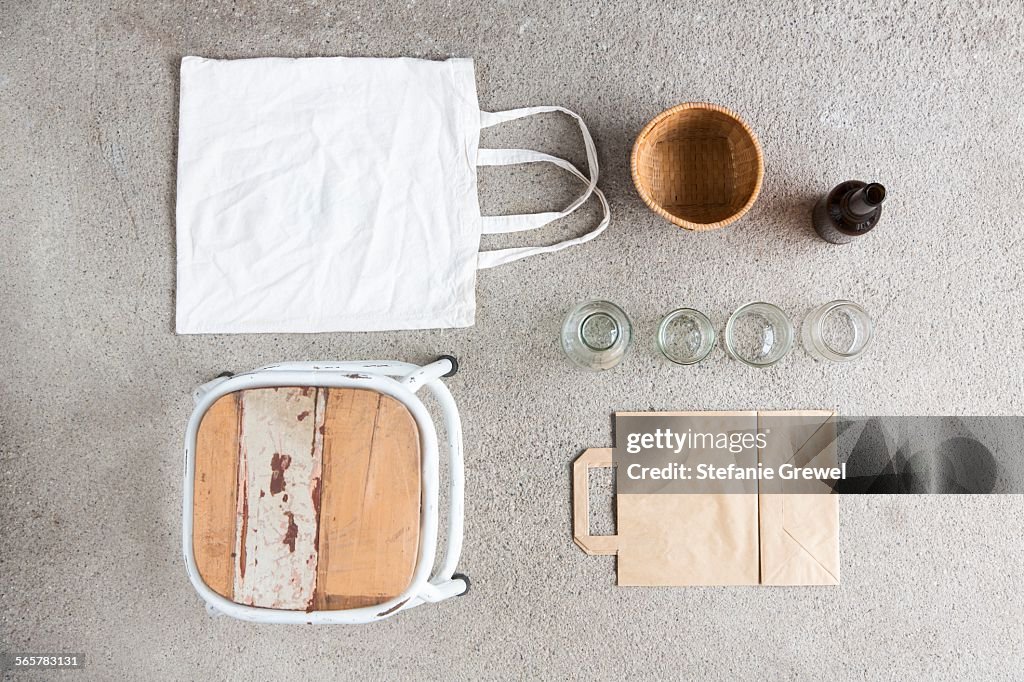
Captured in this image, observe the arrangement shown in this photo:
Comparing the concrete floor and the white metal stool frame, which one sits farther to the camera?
the concrete floor

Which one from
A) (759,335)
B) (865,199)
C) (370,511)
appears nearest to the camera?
(370,511)

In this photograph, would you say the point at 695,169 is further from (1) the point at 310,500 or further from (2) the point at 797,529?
(1) the point at 310,500

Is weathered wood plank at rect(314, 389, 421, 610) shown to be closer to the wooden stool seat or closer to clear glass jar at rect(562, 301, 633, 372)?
the wooden stool seat

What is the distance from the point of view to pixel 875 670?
959 millimetres

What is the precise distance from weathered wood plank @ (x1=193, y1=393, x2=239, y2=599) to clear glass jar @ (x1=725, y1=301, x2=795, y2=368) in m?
0.72

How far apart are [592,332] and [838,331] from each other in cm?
38

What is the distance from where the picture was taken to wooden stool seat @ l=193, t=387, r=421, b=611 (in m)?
0.72

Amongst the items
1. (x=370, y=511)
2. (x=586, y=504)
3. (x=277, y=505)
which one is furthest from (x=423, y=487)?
(x=586, y=504)

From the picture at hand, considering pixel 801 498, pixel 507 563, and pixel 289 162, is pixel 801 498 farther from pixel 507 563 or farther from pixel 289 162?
pixel 289 162

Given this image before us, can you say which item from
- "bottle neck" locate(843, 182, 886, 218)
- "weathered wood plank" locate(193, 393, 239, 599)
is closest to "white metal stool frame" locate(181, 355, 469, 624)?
"weathered wood plank" locate(193, 393, 239, 599)

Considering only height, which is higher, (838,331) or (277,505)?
(838,331)

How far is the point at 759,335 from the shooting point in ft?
3.15

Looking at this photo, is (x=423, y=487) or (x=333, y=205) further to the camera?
(x=333, y=205)

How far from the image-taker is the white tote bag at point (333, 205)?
3.14 ft
